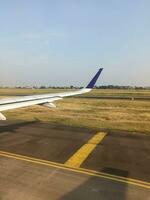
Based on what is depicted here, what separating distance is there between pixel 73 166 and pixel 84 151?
258cm

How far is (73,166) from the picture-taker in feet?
36.3

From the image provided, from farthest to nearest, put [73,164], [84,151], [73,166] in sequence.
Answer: [84,151] → [73,164] → [73,166]

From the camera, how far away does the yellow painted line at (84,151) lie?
1160 centimetres

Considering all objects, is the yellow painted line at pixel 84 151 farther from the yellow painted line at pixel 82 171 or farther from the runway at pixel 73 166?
the yellow painted line at pixel 82 171

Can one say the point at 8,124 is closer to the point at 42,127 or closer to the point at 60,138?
the point at 42,127

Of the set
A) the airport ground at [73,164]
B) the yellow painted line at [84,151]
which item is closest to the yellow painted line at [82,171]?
the airport ground at [73,164]

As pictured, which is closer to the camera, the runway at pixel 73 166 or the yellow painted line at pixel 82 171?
the runway at pixel 73 166

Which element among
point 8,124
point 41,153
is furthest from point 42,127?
point 41,153

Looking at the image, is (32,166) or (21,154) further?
(21,154)

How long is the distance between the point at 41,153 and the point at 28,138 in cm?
348

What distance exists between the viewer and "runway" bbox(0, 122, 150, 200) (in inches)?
337

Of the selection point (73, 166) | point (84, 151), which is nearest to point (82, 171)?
point (73, 166)

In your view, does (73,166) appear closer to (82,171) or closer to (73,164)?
(73,164)

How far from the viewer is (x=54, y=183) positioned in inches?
362
